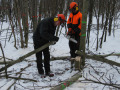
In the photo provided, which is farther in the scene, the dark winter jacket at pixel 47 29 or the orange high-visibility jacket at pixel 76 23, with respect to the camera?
the orange high-visibility jacket at pixel 76 23

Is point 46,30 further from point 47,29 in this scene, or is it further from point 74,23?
point 74,23

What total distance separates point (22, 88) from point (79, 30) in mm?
2262

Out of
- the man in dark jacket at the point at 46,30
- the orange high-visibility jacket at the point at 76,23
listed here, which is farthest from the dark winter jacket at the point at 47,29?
the orange high-visibility jacket at the point at 76,23

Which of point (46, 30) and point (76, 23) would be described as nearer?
point (46, 30)

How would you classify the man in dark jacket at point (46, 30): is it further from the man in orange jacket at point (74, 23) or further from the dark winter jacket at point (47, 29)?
the man in orange jacket at point (74, 23)

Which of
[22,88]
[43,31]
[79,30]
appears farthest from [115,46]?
[22,88]

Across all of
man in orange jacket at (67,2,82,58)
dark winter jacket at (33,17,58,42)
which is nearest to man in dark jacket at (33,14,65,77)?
dark winter jacket at (33,17,58,42)

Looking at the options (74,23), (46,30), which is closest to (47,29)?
(46,30)

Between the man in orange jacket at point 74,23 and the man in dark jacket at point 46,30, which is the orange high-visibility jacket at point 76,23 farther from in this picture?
the man in dark jacket at point 46,30

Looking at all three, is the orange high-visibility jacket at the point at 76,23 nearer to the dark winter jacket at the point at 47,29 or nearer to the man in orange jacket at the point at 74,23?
the man in orange jacket at the point at 74,23

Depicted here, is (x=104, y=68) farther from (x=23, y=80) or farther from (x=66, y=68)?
(x=23, y=80)

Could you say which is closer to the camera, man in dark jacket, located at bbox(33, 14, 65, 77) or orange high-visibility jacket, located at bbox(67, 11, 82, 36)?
man in dark jacket, located at bbox(33, 14, 65, 77)

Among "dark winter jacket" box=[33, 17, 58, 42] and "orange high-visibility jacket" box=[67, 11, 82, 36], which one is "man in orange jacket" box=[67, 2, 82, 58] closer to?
"orange high-visibility jacket" box=[67, 11, 82, 36]

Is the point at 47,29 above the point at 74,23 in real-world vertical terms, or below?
below
